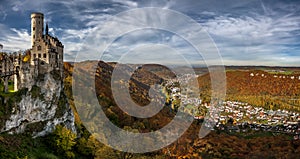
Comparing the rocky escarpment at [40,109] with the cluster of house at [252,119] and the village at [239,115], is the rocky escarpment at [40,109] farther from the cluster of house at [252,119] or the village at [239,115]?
the cluster of house at [252,119]

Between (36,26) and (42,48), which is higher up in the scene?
(36,26)

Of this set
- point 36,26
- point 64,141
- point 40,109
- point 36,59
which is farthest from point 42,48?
point 64,141

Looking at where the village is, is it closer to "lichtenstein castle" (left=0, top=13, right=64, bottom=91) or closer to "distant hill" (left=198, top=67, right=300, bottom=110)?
"distant hill" (left=198, top=67, right=300, bottom=110)

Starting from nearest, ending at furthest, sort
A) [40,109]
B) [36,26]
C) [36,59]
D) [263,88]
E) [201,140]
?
[36,59], [40,109], [36,26], [201,140], [263,88]

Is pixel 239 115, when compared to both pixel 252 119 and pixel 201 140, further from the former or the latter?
pixel 201 140

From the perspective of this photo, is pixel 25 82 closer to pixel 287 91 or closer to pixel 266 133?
pixel 266 133
